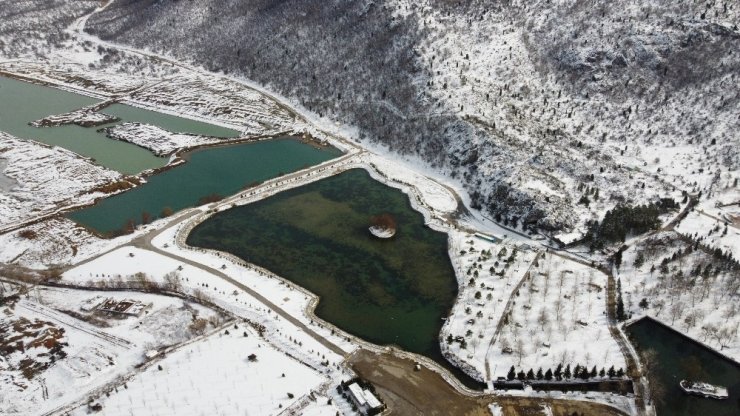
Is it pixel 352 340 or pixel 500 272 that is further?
pixel 500 272

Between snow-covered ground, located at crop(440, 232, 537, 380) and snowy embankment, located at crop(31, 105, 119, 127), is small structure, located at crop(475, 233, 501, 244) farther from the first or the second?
snowy embankment, located at crop(31, 105, 119, 127)

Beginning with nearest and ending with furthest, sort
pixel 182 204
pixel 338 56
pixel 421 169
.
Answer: pixel 182 204 < pixel 421 169 < pixel 338 56

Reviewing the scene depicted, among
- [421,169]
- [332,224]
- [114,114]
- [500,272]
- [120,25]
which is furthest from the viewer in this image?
[120,25]

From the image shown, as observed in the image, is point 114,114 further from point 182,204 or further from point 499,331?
point 499,331

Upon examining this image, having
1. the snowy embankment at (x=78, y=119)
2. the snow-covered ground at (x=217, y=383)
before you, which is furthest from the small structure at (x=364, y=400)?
the snowy embankment at (x=78, y=119)

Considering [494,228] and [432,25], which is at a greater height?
[432,25]

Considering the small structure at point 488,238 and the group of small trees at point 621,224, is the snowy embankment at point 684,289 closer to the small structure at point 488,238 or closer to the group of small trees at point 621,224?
the group of small trees at point 621,224

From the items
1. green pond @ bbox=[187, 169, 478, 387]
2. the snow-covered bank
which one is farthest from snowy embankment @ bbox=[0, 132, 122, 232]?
green pond @ bbox=[187, 169, 478, 387]

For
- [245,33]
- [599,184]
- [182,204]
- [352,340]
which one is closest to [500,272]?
[352,340]

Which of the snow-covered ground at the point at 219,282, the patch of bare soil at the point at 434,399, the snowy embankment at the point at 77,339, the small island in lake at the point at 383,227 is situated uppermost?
the small island in lake at the point at 383,227
